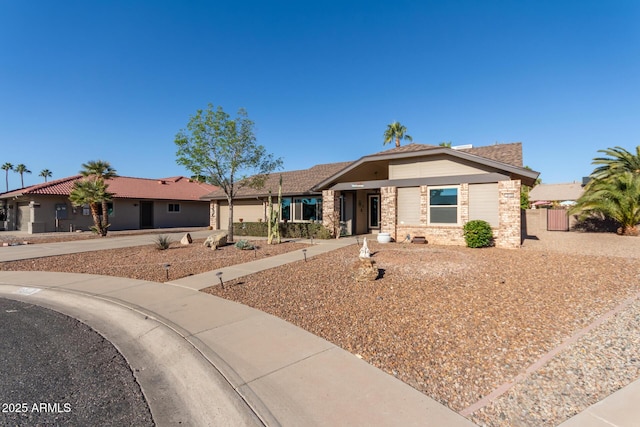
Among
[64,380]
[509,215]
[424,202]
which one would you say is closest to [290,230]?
[424,202]

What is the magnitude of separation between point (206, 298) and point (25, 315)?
3.47 metres

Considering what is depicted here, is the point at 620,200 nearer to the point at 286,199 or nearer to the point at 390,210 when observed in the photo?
the point at 390,210

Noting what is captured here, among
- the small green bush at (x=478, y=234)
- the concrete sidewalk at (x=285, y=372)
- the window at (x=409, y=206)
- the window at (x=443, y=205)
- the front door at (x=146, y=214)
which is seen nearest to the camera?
the concrete sidewalk at (x=285, y=372)

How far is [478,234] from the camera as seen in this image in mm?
12648

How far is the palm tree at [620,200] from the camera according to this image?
16.7 m

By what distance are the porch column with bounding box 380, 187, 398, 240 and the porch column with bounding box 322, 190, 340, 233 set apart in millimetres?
2956

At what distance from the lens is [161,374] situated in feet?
12.6

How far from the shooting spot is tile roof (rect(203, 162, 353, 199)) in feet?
70.2

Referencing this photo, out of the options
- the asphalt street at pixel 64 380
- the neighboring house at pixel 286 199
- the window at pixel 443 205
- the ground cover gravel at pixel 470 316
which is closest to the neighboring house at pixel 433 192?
the window at pixel 443 205

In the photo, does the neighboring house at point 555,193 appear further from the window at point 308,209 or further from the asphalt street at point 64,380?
the asphalt street at point 64,380

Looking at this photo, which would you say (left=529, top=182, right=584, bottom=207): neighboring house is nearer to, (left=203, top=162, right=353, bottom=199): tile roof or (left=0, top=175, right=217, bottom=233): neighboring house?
(left=203, top=162, right=353, bottom=199): tile roof

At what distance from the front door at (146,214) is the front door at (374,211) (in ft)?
71.7

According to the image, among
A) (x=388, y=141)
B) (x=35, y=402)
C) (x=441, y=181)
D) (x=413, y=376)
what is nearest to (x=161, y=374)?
A: (x=35, y=402)

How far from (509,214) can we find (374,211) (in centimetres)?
856
